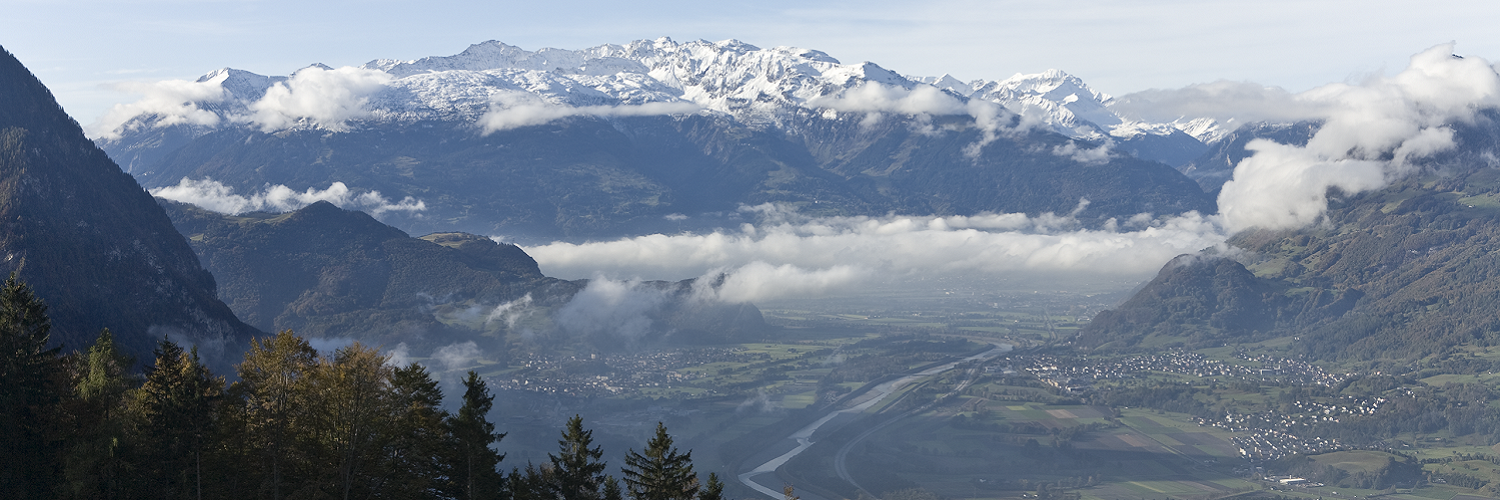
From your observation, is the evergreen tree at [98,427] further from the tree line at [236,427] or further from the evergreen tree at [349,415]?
the evergreen tree at [349,415]

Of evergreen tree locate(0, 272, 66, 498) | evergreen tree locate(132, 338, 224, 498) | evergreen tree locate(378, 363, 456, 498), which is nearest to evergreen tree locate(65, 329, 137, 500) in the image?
evergreen tree locate(132, 338, 224, 498)

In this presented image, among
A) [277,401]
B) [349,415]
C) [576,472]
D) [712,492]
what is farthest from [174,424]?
[712,492]

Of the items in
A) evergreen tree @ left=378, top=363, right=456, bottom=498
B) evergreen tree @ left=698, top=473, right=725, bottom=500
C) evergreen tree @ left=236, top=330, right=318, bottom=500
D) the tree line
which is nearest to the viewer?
evergreen tree @ left=236, top=330, right=318, bottom=500

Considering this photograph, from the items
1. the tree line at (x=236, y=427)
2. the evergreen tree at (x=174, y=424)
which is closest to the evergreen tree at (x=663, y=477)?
the tree line at (x=236, y=427)

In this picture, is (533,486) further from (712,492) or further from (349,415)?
(349,415)

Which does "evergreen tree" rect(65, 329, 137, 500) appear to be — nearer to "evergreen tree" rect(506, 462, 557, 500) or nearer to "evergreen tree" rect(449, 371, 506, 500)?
"evergreen tree" rect(449, 371, 506, 500)

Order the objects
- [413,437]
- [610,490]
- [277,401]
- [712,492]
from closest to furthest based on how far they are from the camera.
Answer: [277,401], [413,437], [712,492], [610,490]
